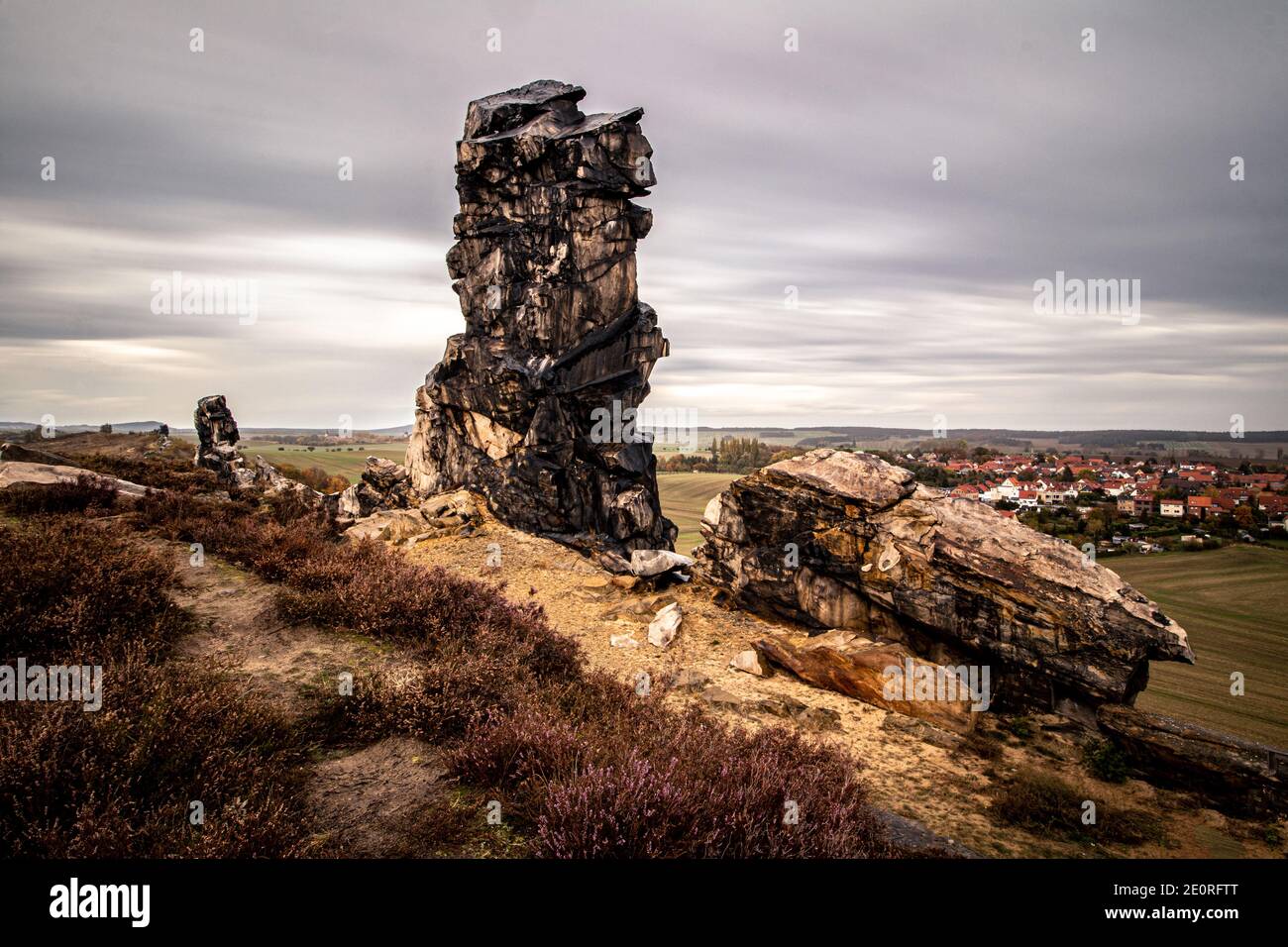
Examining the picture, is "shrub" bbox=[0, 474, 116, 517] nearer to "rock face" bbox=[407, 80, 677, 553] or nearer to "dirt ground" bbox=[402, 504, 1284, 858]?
"dirt ground" bbox=[402, 504, 1284, 858]

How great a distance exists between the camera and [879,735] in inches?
387

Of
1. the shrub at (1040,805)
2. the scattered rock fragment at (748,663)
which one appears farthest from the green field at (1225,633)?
the scattered rock fragment at (748,663)

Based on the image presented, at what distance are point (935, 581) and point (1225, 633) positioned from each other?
87.0 feet

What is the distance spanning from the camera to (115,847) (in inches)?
130

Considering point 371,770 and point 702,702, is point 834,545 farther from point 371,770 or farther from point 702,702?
point 371,770

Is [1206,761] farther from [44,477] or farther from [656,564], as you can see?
[44,477]

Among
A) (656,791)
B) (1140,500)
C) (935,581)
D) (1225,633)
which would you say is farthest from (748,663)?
(1140,500)

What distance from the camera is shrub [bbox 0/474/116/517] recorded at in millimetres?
11633

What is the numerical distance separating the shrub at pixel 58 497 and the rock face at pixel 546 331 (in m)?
14.2

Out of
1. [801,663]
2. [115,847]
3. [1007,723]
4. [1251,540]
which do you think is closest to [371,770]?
[115,847]

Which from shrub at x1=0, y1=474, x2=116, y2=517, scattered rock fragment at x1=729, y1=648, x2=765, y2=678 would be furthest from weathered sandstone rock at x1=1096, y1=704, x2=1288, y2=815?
shrub at x1=0, y1=474, x2=116, y2=517

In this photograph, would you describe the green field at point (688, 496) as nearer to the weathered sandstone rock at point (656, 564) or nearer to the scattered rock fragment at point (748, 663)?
the weathered sandstone rock at point (656, 564)

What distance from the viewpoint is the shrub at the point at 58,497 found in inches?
458

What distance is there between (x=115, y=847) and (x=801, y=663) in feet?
36.7
